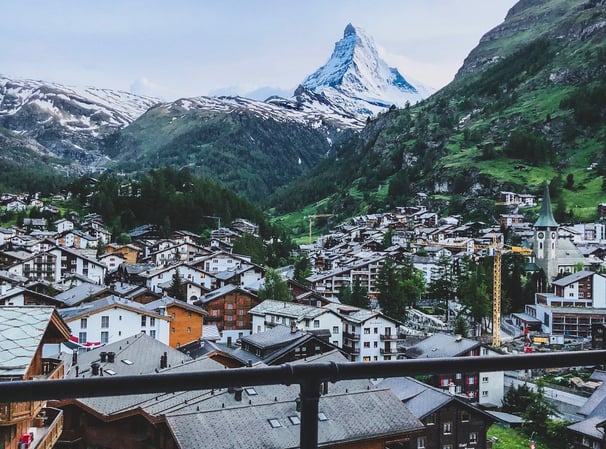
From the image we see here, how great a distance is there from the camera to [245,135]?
182500 millimetres

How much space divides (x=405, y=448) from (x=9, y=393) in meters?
18.8

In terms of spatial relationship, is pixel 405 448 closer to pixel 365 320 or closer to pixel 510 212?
pixel 365 320

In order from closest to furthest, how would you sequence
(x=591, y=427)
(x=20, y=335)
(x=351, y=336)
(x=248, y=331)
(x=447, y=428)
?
(x=20, y=335) < (x=447, y=428) < (x=591, y=427) < (x=351, y=336) < (x=248, y=331)

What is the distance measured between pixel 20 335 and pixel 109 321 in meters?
20.3

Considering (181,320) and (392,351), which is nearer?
(181,320)

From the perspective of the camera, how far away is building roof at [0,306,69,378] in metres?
6.00

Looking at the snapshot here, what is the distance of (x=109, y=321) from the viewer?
25.9 metres

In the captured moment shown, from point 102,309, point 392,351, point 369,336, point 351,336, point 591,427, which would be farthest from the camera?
point 392,351

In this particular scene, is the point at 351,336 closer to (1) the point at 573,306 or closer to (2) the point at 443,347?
(2) the point at 443,347

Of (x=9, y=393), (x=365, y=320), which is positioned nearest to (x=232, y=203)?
(x=365, y=320)

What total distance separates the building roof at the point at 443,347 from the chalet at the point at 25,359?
754 inches

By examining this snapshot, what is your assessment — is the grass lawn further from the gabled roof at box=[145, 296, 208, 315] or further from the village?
the gabled roof at box=[145, 296, 208, 315]

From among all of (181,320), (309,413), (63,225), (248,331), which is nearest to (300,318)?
(181,320)

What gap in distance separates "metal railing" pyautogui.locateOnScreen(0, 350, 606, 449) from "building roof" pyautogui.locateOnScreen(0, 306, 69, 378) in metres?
5.22
